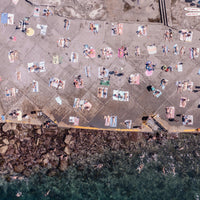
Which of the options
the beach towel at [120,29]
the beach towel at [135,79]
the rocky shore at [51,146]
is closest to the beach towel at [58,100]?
the rocky shore at [51,146]

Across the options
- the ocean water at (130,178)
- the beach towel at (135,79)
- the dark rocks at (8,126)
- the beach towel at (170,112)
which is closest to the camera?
the beach towel at (135,79)

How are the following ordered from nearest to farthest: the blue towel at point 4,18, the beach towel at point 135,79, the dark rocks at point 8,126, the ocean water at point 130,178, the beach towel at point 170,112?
1. the blue towel at point 4,18
2. the beach towel at point 135,79
3. the beach towel at point 170,112
4. the dark rocks at point 8,126
5. the ocean water at point 130,178

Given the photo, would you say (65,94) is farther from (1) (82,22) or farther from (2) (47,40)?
(1) (82,22)

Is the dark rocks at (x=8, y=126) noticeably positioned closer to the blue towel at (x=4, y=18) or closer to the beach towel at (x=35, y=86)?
the beach towel at (x=35, y=86)

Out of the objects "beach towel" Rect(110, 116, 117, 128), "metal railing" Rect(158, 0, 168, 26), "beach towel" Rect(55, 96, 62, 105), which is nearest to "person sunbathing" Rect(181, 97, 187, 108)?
"beach towel" Rect(110, 116, 117, 128)

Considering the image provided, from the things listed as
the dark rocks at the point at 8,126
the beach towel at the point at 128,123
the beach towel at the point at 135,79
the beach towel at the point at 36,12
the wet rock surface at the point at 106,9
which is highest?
the wet rock surface at the point at 106,9

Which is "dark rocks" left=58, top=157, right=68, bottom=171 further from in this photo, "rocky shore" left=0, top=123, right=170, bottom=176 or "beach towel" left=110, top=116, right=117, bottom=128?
"beach towel" left=110, top=116, right=117, bottom=128

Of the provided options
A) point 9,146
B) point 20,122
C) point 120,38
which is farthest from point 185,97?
point 9,146
